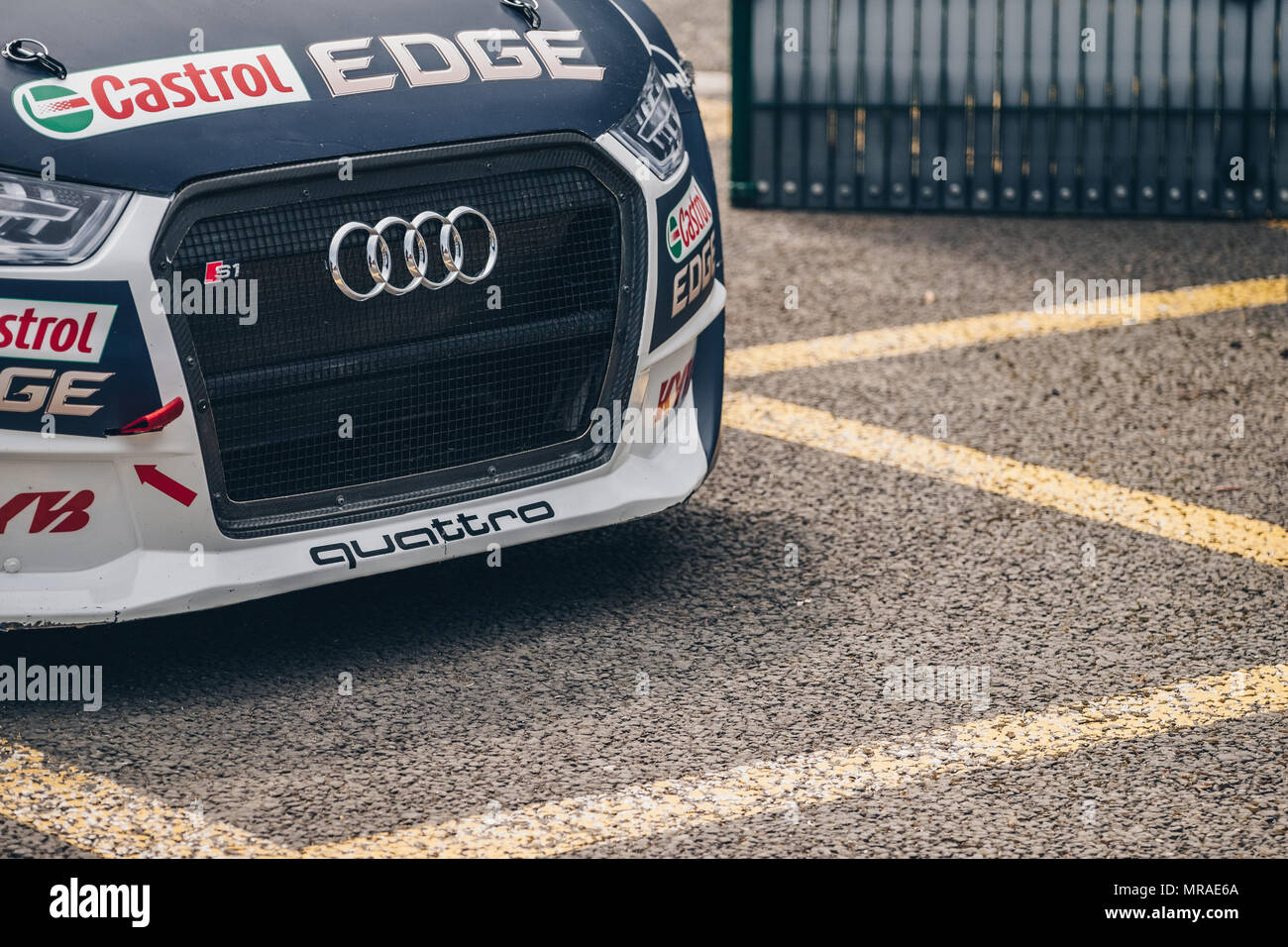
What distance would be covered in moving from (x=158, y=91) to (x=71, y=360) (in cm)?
56

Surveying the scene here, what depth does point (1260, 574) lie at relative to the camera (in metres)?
4.68

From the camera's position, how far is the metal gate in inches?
308

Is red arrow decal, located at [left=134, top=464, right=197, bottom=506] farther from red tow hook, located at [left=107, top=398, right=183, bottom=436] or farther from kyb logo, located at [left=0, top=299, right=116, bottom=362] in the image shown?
kyb logo, located at [left=0, top=299, right=116, bottom=362]

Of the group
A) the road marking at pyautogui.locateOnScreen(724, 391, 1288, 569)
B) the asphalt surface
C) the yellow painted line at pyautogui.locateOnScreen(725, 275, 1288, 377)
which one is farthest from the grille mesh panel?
the yellow painted line at pyautogui.locateOnScreen(725, 275, 1288, 377)

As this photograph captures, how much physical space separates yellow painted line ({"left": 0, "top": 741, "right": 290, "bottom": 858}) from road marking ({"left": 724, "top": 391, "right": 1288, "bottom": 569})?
98.3 inches

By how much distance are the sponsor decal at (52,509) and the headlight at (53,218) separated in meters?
0.46

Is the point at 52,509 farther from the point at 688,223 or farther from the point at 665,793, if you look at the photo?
the point at 688,223

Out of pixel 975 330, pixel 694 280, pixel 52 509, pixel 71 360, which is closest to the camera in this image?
pixel 71 360

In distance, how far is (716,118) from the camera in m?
9.85

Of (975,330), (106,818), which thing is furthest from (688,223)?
(975,330)
